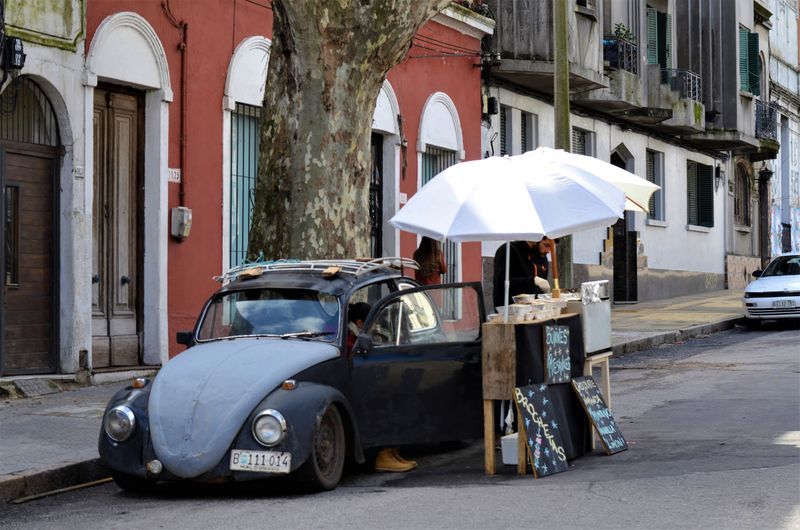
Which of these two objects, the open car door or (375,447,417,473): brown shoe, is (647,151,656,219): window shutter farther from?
(375,447,417,473): brown shoe

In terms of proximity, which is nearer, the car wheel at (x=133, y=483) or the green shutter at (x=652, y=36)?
the car wheel at (x=133, y=483)

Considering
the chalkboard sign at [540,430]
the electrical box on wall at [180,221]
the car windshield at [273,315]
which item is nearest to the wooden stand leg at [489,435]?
the chalkboard sign at [540,430]

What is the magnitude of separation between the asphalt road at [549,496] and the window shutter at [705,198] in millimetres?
25393

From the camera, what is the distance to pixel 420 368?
909cm

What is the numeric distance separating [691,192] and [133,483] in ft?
96.0

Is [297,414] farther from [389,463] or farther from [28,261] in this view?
[28,261]

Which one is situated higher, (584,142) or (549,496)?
(584,142)

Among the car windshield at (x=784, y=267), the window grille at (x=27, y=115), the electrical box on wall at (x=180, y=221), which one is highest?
the window grille at (x=27, y=115)

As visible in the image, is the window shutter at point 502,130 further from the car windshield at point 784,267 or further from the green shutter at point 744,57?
the green shutter at point 744,57

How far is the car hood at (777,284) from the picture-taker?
941 inches

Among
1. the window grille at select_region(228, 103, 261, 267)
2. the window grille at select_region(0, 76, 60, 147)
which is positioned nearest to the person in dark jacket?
the window grille at select_region(0, 76, 60, 147)

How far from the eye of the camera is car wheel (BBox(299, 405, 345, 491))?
7996 mm

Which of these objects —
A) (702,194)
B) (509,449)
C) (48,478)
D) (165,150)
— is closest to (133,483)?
(48,478)

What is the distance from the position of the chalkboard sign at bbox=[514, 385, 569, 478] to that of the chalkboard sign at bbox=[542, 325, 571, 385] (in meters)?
0.18
